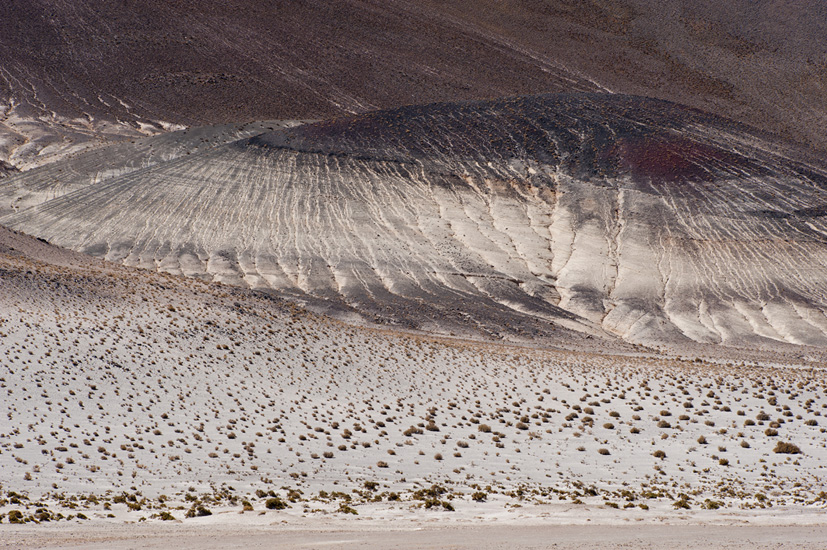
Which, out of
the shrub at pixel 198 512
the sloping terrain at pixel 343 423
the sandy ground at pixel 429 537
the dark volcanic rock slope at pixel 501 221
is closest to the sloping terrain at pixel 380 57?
the dark volcanic rock slope at pixel 501 221

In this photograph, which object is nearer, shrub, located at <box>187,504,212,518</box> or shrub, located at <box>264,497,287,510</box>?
shrub, located at <box>187,504,212,518</box>

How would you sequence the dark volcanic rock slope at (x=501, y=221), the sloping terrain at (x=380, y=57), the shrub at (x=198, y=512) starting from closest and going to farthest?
1. the shrub at (x=198, y=512)
2. the dark volcanic rock slope at (x=501, y=221)
3. the sloping terrain at (x=380, y=57)

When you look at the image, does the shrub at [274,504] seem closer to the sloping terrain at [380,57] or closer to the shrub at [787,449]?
the shrub at [787,449]

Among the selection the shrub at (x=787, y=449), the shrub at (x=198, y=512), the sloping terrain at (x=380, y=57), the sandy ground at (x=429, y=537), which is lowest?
the shrub at (x=198, y=512)

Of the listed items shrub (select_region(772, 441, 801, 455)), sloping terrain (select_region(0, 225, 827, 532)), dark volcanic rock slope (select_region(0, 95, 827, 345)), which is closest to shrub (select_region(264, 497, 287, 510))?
sloping terrain (select_region(0, 225, 827, 532))

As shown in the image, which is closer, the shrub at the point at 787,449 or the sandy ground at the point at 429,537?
the sandy ground at the point at 429,537

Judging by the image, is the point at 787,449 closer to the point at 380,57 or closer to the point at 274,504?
the point at 274,504

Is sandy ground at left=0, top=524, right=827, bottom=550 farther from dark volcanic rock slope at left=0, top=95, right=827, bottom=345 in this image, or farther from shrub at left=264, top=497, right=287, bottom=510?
dark volcanic rock slope at left=0, top=95, right=827, bottom=345
